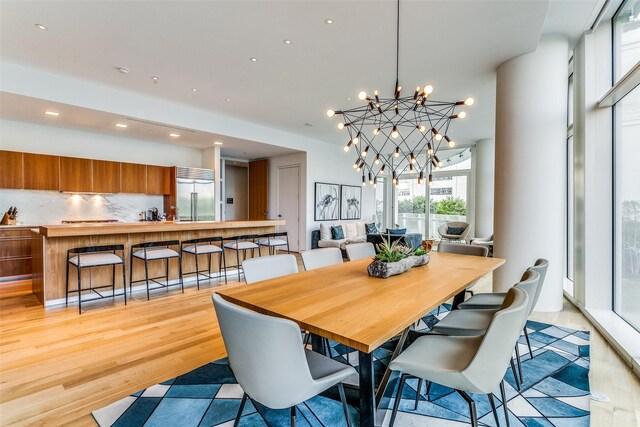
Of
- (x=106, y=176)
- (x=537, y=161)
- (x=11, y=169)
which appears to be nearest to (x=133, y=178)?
(x=106, y=176)

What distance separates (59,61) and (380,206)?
30.1 feet

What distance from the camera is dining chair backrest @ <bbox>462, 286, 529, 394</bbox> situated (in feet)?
4.43

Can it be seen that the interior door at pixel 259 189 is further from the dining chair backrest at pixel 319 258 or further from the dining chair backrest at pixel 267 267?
the dining chair backrest at pixel 267 267

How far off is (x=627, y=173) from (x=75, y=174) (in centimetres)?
762

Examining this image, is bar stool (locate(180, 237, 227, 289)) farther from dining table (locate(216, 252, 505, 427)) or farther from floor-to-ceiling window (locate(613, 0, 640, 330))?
floor-to-ceiling window (locate(613, 0, 640, 330))

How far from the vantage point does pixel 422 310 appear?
5.33 feet

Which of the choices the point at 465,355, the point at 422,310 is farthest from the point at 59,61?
the point at 465,355

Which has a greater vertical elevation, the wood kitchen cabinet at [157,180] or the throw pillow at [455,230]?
the wood kitchen cabinet at [157,180]

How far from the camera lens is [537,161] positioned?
3.57 meters

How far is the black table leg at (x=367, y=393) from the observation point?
1515mm

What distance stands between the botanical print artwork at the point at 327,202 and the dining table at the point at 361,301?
215 inches

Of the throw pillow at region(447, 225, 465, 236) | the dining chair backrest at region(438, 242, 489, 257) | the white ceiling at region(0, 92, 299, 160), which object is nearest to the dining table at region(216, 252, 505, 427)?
the dining chair backrest at region(438, 242, 489, 257)

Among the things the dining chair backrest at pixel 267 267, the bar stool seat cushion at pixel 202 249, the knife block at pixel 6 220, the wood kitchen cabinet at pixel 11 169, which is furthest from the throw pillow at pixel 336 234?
the knife block at pixel 6 220

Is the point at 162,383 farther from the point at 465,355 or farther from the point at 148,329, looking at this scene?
the point at 465,355
